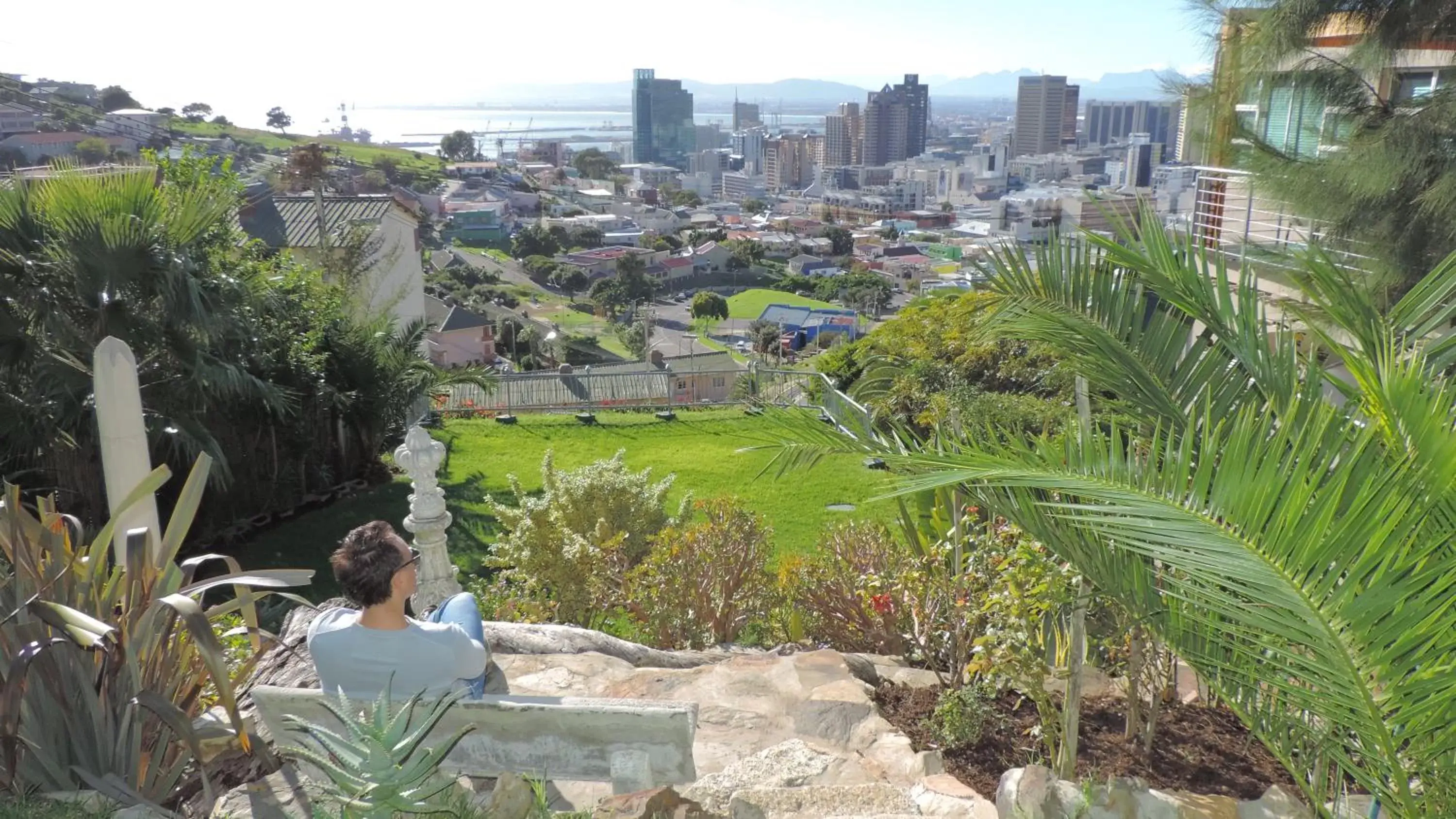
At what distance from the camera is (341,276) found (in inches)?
561

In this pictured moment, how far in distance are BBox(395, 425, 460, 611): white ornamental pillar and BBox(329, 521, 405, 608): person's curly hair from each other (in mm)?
1934

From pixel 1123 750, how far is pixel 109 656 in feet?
9.56

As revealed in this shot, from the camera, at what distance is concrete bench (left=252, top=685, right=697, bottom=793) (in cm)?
243

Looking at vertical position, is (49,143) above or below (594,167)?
above

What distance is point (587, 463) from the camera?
11539 millimetres

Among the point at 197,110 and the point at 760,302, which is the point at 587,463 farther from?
the point at 197,110

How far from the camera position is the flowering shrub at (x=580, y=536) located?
599cm

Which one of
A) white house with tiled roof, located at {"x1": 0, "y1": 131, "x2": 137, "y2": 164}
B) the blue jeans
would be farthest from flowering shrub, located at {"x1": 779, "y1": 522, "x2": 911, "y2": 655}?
white house with tiled roof, located at {"x1": 0, "y1": 131, "x2": 137, "y2": 164}

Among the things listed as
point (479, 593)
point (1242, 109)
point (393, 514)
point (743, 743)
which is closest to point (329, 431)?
point (393, 514)

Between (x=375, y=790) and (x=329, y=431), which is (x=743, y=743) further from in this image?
(x=329, y=431)

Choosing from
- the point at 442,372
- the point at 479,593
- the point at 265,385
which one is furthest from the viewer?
the point at 442,372

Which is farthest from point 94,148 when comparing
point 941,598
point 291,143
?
point 941,598

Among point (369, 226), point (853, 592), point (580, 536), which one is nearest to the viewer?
point (853, 592)

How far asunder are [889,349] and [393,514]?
491 centimetres
